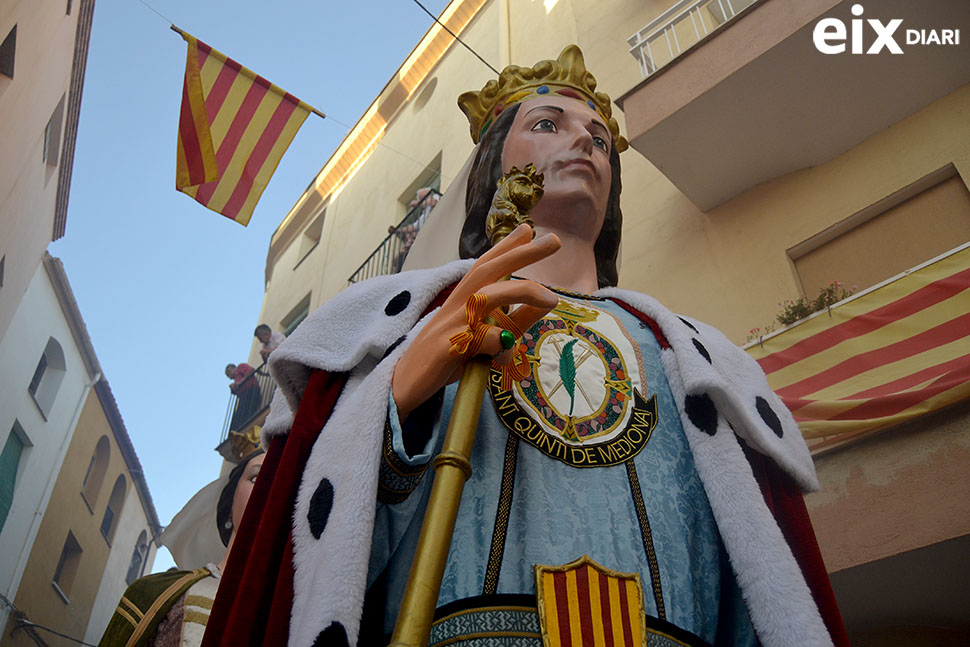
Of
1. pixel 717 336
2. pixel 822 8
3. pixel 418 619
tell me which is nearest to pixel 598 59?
pixel 822 8

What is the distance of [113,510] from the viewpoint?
57.1 feet

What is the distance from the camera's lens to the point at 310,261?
15.5 meters

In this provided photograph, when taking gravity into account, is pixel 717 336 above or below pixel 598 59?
below

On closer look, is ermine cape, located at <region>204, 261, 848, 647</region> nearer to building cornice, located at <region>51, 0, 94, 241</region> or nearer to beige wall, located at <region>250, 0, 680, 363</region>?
beige wall, located at <region>250, 0, 680, 363</region>

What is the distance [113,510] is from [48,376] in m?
3.93

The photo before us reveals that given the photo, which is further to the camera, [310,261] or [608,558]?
[310,261]

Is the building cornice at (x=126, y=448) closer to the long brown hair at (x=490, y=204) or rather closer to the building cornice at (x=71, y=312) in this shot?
the building cornice at (x=71, y=312)

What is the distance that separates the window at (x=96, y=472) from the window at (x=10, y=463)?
8.21 ft

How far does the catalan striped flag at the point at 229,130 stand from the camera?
21.9 feet

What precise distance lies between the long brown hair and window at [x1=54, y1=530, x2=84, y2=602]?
14580 millimetres

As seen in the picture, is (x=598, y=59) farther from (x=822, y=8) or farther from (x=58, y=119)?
(x=58, y=119)

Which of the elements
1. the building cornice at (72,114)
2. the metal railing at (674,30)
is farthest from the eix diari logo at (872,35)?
the building cornice at (72,114)

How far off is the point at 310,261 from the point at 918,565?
13.1 m

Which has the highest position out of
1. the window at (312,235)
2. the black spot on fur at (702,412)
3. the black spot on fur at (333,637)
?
the window at (312,235)
